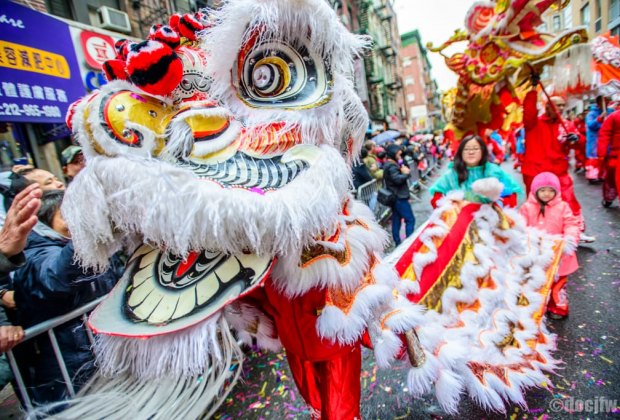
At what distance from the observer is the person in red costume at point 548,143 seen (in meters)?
3.82

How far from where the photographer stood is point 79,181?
2.95 ft

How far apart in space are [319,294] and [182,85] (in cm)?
87

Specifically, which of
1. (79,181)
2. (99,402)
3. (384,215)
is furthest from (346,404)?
(384,215)

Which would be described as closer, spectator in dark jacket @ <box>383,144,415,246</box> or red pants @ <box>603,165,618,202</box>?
spectator in dark jacket @ <box>383,144,415,246</box>

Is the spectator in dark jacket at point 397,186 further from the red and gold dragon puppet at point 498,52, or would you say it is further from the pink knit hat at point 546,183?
the pink knit hat at point 546,183

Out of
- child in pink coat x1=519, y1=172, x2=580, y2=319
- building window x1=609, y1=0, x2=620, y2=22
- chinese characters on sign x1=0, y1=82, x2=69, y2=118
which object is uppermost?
building window x1=609, y1=0, x2=620, y2=22

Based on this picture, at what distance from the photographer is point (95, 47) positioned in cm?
567

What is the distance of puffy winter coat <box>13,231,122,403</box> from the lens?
1.47 metres

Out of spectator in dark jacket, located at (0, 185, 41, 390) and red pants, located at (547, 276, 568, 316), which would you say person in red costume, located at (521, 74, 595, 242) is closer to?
red pants, located at (547, 276, 568, 316)

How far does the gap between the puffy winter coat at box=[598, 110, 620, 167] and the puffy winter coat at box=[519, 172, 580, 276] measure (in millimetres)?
2607

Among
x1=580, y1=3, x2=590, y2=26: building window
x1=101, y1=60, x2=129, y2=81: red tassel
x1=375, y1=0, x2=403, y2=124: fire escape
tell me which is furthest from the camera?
x1=375, y1=0, x2=403, y2=124: fire escape

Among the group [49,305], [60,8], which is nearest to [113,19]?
[60,8]

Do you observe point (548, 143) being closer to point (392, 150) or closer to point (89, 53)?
point (392, 150)

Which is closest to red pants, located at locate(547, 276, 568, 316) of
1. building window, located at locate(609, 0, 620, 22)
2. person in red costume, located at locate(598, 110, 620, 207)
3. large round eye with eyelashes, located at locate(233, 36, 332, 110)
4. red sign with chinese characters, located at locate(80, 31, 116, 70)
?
large round eye with eyelashes, located at locate(233, 36, 332, 110)
